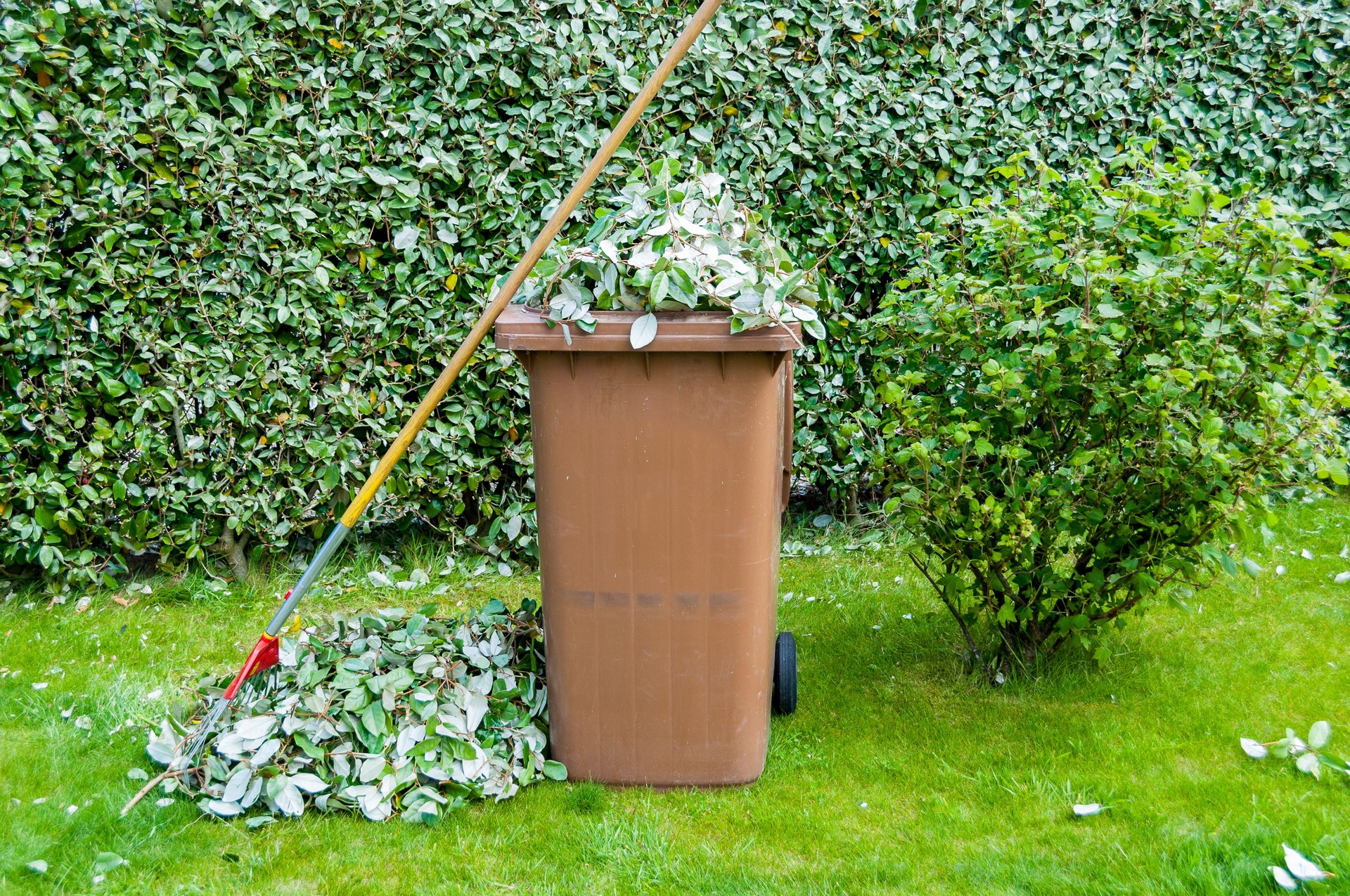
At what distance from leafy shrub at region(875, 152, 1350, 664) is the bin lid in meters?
0.63

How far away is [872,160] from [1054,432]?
5.96 ft

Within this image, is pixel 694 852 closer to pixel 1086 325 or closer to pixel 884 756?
pixel 884 756

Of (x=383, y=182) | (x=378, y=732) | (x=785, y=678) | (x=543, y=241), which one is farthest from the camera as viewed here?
(x=383, y=182)

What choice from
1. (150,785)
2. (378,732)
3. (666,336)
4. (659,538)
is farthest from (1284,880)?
(150,785)

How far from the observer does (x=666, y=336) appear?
2.40 metres

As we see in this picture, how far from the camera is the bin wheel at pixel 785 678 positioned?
10.1 feet

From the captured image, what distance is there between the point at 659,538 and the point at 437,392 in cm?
68

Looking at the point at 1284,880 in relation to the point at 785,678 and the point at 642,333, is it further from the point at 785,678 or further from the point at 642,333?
the point at 642,333

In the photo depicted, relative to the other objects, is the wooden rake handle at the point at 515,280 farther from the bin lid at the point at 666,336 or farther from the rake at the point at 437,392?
the bin lid at the point at 666,336

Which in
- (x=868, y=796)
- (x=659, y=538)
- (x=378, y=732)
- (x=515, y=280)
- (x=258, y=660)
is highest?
(x=515, y=280)

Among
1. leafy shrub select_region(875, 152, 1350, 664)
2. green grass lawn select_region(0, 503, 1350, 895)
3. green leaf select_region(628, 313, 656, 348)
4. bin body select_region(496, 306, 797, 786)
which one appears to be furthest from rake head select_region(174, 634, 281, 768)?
leafy shrub select_region(875, 152, 1350, 664)

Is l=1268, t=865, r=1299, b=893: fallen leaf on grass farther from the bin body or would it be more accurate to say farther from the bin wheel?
the bin wheel

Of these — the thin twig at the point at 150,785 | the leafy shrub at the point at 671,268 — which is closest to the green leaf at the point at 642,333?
the leafy shrub at the point at 671,268

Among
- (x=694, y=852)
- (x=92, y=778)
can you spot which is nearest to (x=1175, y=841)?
(x=694, y=852)
